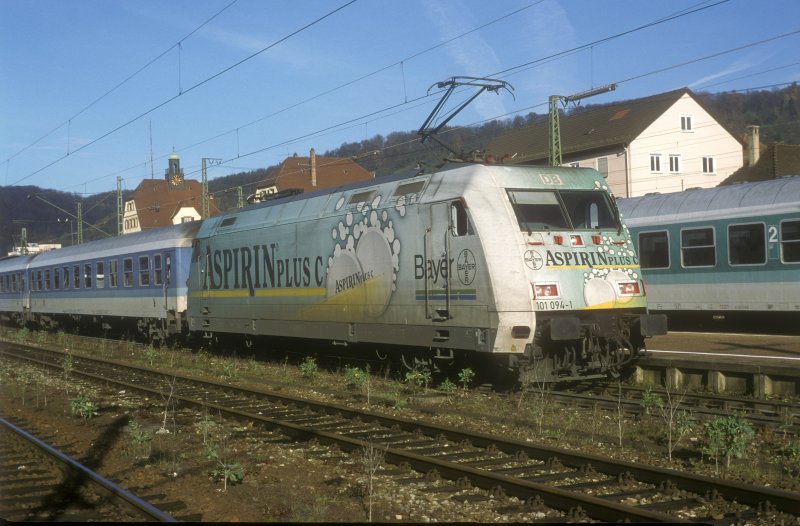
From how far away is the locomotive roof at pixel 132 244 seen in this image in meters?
22.0

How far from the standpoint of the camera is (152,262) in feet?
75.3

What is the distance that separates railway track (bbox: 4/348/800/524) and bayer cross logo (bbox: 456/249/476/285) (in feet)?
7.85

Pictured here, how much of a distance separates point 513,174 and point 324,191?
4.96 meters

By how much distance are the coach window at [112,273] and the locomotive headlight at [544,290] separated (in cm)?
1818

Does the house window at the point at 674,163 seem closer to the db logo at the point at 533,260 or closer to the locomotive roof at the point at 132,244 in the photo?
the locomotive roof at the point at 132,244

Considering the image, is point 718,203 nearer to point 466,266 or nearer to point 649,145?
point 466,266

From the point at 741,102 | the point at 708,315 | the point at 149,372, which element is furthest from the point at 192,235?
the point at 741,102

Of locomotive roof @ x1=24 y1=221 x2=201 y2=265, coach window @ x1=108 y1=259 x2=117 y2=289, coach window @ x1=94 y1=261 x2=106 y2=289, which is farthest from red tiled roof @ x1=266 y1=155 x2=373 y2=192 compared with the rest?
coach window @ x1=108 y1=259 x2=117 y2=289

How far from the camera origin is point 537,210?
11609 mm

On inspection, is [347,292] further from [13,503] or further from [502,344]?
[13,503]

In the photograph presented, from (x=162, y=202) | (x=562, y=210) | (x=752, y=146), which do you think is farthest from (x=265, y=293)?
(x=162, y=202)

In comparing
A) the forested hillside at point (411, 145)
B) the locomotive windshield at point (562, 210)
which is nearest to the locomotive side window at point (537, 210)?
the locomotive windshield at point (562, 210)

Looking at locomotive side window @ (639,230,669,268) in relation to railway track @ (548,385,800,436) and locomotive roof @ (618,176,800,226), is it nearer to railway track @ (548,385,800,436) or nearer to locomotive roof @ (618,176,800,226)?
locomotive roof @ (618,176,800,226)

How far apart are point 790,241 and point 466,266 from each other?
858cm
